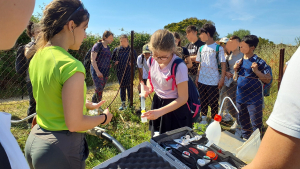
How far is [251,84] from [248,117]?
0.62 meters

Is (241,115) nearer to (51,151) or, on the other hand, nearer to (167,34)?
(167,34)

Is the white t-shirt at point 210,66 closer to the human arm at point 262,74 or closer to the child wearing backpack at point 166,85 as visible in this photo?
the human arm at point 262,74

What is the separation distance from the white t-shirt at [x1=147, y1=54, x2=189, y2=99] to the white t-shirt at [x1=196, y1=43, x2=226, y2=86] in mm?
2074

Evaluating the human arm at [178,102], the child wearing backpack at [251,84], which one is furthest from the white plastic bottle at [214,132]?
the child wearing backpack at [251,84]

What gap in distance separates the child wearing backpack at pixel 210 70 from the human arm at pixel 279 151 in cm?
333

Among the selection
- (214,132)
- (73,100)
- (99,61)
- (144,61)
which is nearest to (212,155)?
(214,132)

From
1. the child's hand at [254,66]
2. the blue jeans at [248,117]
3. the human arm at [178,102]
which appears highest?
the child's hand at [254,66]

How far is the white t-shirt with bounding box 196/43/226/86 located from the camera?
12.5 ft

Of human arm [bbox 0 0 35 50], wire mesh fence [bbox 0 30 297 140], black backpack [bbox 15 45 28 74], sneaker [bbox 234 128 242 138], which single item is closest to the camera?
human arm [bbox 0 0 35 50]

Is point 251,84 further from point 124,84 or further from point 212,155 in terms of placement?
point 124,84

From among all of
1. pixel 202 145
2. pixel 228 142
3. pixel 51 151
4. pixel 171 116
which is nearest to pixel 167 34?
pixel 171 116

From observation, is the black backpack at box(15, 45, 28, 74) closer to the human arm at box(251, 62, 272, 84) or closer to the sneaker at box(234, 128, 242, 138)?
the human arm at box(251, 62, 272, 84)

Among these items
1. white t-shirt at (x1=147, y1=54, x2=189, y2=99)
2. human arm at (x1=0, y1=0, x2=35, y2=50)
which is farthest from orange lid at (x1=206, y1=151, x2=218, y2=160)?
human arm at (x1=0, y1=0, x2=35, y2=50)

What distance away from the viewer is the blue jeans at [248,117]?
3000mm
